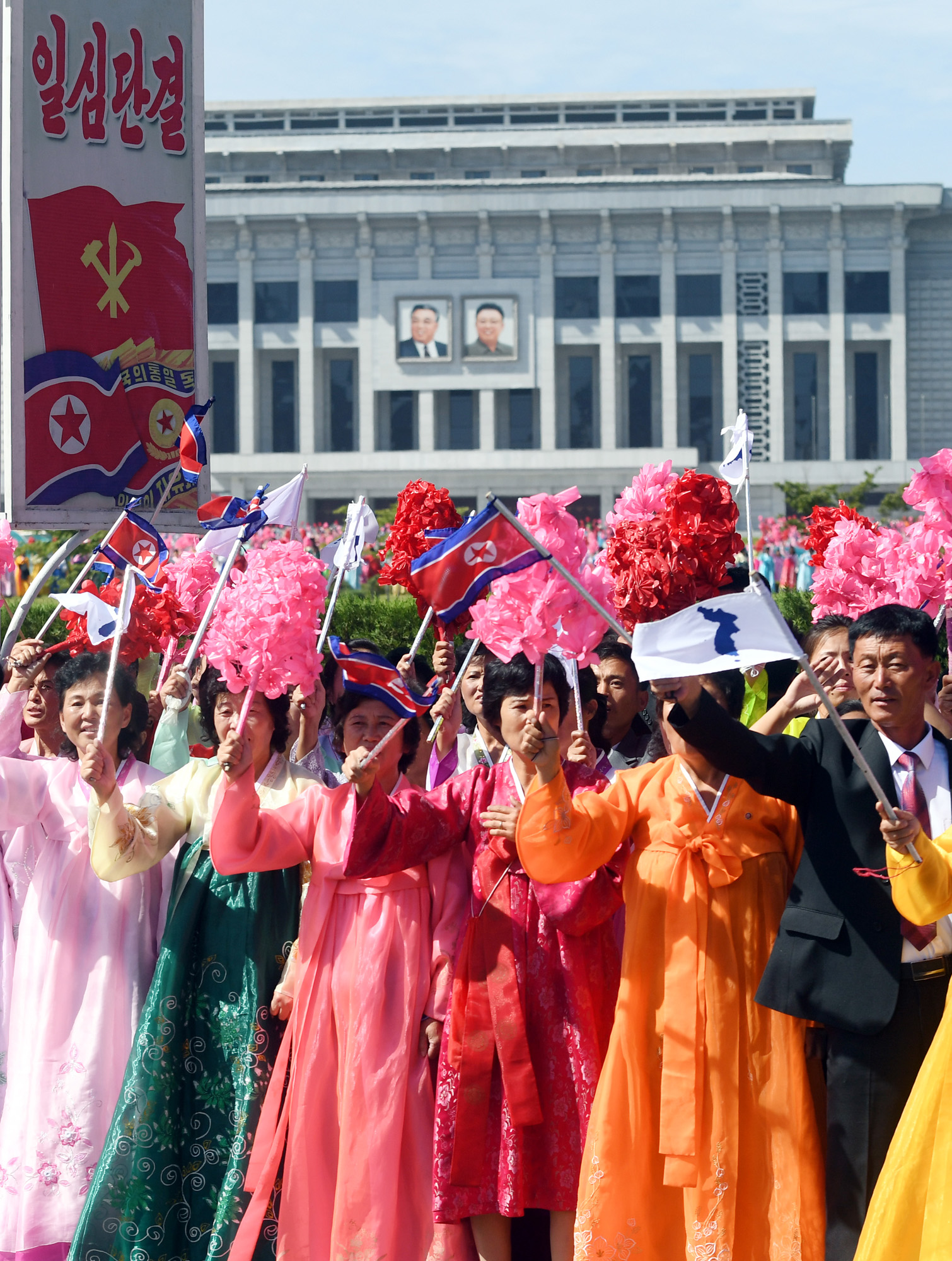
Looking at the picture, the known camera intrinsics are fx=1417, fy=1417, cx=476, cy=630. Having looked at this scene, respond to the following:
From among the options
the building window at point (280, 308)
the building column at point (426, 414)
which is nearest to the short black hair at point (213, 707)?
the building column at point (426, 414)

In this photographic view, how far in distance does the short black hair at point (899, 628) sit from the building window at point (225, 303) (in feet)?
145


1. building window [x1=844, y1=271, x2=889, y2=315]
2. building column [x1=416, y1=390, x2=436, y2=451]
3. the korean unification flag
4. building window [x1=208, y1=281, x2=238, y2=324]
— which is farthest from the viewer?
building window [x1=208, y1=281, x2=238, y2=324]

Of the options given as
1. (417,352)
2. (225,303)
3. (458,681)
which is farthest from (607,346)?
(458,681)

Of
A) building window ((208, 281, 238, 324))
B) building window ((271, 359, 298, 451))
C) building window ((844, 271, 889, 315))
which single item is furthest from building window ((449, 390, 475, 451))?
building window ((844, 271, 889, 315))

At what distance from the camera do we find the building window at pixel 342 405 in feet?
153

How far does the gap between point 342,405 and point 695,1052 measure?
44.8 meters

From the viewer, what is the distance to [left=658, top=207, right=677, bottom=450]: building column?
44.9m

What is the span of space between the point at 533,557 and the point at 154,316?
2420 millimetres

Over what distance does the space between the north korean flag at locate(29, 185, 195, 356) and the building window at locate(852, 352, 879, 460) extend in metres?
42.8

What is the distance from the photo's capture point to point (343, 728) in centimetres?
365

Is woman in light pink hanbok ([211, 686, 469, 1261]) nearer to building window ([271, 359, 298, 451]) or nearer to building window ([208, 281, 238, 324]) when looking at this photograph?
building window ([208, 281, 238, 324])

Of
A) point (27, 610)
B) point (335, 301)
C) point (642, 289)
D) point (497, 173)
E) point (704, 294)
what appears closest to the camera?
point (27, 610)

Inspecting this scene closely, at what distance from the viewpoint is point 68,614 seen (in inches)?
197

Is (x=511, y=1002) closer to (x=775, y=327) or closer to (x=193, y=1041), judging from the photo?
(x=193, y=1041)
